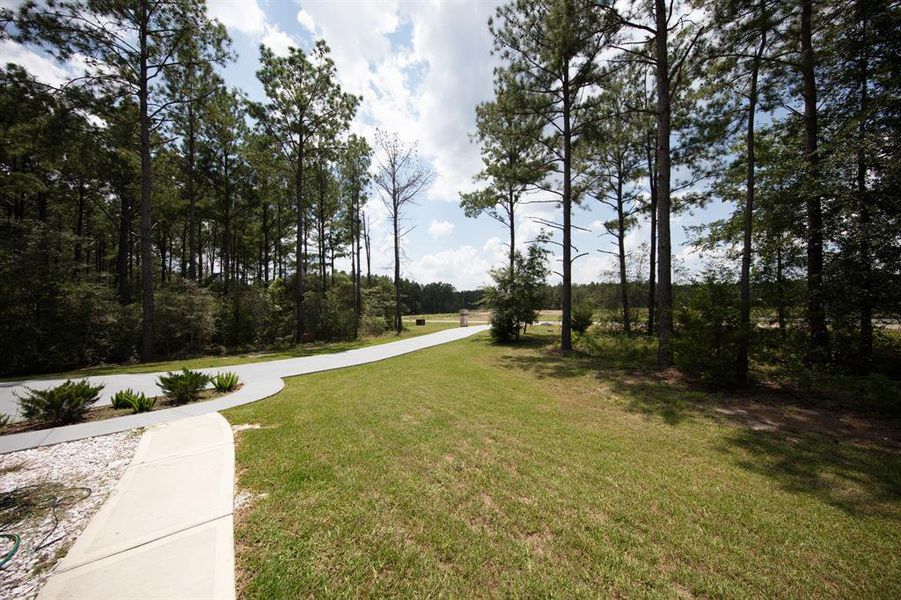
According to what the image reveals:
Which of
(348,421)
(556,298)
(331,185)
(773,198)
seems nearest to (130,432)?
(348,421)

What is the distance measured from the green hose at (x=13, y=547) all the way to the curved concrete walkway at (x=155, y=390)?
7.56 ft

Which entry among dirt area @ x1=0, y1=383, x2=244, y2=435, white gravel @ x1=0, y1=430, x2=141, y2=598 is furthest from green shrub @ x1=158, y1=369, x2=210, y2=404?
white gravel @ x1=0, y1=430, x2=141, y2=598

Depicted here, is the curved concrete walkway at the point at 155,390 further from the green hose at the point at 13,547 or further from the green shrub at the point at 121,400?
the green hose at the point at 13,547

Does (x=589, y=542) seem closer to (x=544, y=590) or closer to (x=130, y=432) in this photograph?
(x=544, y=590)

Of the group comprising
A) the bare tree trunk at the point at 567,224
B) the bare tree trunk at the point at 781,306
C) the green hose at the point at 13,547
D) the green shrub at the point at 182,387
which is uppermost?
the bare tree trunk at the point at 567,224

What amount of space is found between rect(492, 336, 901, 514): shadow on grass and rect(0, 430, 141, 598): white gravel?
6.32m

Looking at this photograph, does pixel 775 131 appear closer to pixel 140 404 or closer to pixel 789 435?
pixel 789 435

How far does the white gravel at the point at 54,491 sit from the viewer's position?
76.6 inches

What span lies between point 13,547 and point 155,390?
5081 millimetres

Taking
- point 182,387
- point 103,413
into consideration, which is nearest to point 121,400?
point 103,413

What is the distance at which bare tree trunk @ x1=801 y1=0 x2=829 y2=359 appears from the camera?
6.36 m

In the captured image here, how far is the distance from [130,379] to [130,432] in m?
4.49

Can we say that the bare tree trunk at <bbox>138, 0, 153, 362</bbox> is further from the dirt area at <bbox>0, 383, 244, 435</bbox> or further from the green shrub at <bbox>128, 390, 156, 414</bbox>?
the green shrub at <bbox>128, 390, 156, 414</bbox>

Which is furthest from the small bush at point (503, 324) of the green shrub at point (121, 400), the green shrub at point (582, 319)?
the green shrub at point (121, 400)
